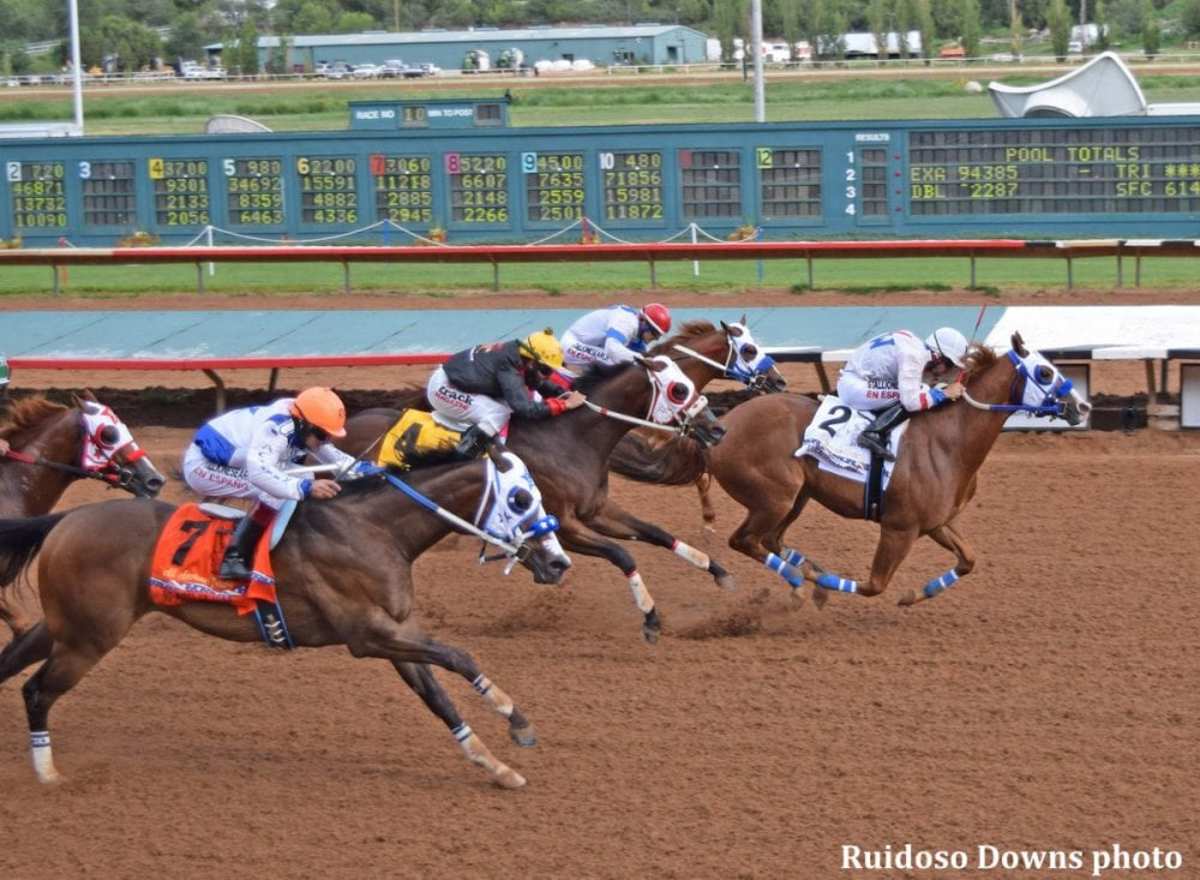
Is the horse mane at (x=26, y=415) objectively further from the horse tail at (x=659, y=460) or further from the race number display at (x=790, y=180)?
the race number display at (x=790, y=180)

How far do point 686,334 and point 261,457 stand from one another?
413 cm

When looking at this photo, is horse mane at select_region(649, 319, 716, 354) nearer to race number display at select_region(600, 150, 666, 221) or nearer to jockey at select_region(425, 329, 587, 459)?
jockey at select_region(425, 329, 587, 459)

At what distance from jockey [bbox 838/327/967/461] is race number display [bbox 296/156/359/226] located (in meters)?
14.2

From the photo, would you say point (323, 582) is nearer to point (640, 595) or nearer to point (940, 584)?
point (640, 595)

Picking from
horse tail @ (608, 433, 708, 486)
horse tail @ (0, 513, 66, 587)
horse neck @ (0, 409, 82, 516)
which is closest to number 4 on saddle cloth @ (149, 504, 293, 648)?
horse tail @ (0, 513, 66, 587)

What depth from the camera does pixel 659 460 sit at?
9.85 meters

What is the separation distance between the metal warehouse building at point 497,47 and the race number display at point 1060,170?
4953cm

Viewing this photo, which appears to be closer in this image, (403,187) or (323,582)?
(323,582)

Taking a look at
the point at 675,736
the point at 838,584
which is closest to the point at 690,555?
the point at 838,584

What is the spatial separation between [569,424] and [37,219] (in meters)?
16.3

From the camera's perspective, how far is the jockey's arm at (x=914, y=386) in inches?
348

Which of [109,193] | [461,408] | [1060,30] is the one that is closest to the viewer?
[461,408]

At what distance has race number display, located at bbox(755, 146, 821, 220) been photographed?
21344 millimetres

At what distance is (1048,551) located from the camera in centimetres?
1031
